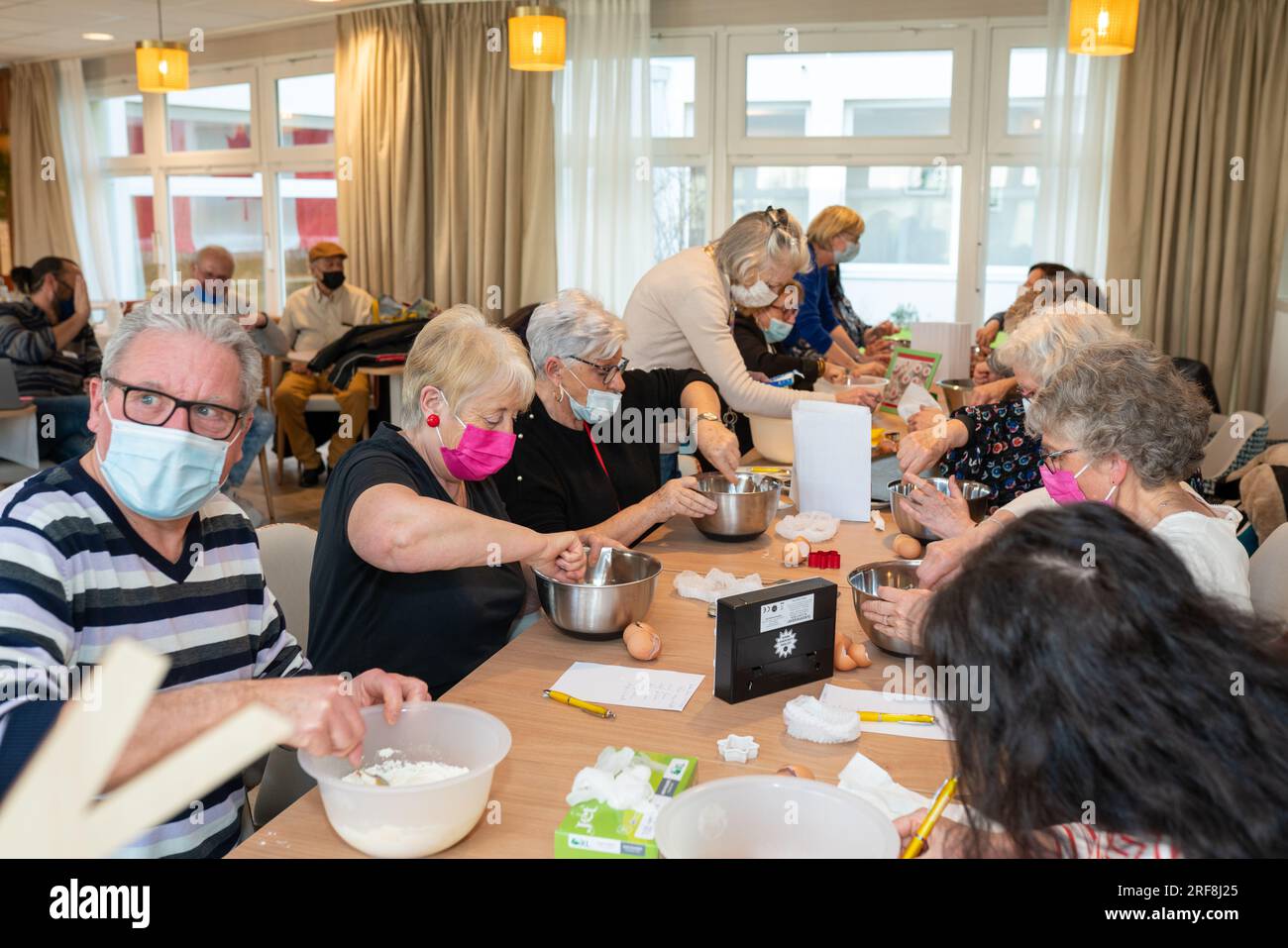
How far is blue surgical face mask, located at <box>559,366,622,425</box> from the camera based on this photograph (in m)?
2.54

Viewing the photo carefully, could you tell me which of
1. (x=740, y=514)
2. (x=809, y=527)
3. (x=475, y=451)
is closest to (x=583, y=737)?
(x=475, y=451)

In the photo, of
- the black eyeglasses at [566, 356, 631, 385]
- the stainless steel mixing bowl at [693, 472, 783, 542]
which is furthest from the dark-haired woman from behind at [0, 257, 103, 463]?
the stainless steel mixing bowl at [693, 472, 783, 542]

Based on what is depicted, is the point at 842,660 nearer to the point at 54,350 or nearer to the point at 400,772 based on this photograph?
the point at 400,772

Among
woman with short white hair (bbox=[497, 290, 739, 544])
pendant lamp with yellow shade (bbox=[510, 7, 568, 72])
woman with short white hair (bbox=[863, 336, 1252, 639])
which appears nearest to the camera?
woman with short white hair (bbox=[863, 336, 1252, 639])

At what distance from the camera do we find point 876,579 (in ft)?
6.91

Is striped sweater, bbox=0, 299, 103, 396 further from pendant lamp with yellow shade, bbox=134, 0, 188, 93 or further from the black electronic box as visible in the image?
the black electronic box

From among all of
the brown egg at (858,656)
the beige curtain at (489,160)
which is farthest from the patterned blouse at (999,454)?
the beige curtain at (489,160)

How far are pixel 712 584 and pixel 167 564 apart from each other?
41.6 inches

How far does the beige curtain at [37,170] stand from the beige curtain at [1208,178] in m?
8.78

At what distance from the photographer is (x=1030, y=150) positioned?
6492 mm

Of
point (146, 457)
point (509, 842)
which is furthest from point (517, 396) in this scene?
point (509, 842)

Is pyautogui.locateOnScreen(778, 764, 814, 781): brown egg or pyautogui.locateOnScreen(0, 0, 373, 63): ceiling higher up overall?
pyautogui.locateOnScreen(0, 0, 373, 63): ceiling

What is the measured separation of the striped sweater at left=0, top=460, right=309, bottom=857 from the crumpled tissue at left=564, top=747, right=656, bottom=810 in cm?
57
